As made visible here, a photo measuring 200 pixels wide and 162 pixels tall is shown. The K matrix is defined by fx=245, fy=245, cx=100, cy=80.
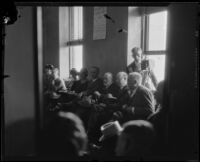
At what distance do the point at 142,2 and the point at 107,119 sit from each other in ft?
2.56

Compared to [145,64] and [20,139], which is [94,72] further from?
[20,139]

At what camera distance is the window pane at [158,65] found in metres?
1.57

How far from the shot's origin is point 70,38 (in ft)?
5.18

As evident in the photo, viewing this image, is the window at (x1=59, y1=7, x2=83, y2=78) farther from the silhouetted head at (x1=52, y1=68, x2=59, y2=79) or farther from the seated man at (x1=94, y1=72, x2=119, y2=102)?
the seated man at (x1=94, y1=72, x2=119, y2=102)

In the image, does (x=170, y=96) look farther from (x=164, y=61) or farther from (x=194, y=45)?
(x=194, y=45)

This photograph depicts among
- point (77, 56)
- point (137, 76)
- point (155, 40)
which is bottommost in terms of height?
point (137, 76)

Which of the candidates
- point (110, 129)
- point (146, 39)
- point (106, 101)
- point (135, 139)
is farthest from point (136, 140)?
point (146, 39)

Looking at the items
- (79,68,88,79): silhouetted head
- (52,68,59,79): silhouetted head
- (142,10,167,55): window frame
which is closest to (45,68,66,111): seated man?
(52,68,59,79): silhouetted head

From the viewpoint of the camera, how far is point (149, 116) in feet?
5.23

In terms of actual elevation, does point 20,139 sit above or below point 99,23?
below

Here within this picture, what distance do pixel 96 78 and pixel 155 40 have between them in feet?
1.47

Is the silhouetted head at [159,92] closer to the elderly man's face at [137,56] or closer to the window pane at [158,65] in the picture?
the window pane at [158,65]

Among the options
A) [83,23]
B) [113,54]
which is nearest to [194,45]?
[113,54]

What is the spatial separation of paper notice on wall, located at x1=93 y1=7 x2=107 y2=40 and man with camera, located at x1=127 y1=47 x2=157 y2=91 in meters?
0.24
